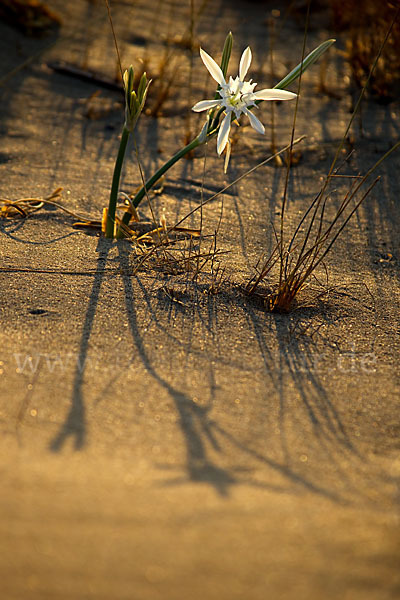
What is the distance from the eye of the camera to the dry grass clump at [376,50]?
10.8 ft

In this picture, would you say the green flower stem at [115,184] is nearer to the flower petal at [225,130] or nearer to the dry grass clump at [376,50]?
the flower petal at [225,130]

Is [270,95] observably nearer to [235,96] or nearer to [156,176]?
[235,96]

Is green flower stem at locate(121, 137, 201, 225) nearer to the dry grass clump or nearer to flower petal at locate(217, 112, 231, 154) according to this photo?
flower petal at locate(217, 112, 231, 154)

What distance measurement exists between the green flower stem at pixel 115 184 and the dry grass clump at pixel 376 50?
2.11 metres

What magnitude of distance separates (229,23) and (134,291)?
364 cm

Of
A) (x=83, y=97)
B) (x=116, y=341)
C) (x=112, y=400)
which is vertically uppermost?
(x=83, y=97)

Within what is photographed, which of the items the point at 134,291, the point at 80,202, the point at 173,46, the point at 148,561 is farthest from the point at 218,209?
the point at 173,46

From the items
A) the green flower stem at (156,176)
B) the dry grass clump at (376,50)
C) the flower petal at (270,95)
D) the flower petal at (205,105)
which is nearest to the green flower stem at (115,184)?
the green flower stem at (156,176)

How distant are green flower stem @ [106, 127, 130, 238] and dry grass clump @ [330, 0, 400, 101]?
6.91 ft

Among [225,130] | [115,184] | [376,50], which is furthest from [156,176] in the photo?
[376,50]

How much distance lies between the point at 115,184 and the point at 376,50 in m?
2.36

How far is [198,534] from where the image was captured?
0.98 m

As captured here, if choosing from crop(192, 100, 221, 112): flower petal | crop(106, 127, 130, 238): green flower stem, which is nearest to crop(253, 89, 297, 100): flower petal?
crop(192, 100, 221, 112): flower petal

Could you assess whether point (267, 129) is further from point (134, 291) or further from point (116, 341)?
point (116, 341)
